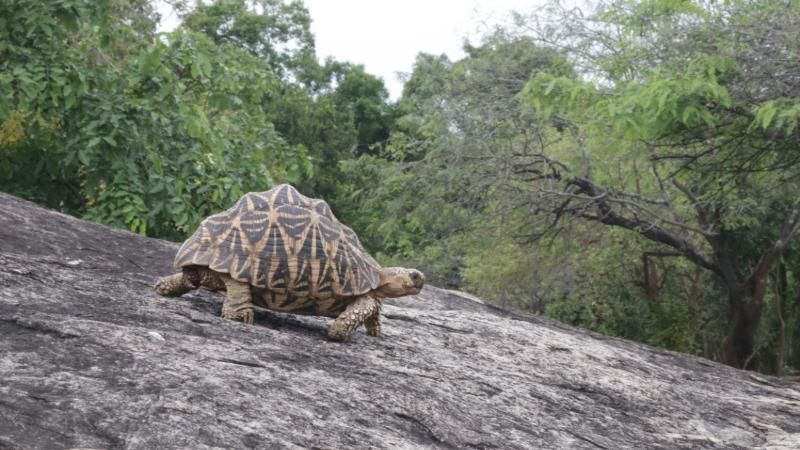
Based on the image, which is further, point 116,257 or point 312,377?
point 116,257

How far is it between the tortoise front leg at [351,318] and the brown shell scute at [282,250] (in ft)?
0.27

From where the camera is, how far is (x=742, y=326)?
16016mm

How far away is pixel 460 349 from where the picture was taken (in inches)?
214

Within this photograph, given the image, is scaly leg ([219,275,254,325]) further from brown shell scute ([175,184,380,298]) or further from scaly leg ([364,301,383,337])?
scaly leg ([364,301,383,337])

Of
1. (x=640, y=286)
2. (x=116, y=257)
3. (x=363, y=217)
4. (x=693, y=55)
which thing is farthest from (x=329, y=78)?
(x=116, y=257)

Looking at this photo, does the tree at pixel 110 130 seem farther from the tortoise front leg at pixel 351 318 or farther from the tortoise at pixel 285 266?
the tortoise front leg at pixel 351 318

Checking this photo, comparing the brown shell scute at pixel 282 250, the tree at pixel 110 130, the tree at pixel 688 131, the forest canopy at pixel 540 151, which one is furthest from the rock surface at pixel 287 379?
the tree at pixel 688 131

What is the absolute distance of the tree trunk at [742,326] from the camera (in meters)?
15.6

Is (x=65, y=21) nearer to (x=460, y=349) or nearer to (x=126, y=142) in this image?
(x=126, y=142)

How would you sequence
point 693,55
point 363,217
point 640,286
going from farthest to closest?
point 363,217 < point 640,286 < point 693,55

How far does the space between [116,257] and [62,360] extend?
2200 mm

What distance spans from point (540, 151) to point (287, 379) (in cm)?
1195

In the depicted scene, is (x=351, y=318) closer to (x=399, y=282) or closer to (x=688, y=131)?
(x=399, y=282)

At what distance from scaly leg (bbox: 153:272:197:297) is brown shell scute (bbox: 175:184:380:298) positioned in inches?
6.5
